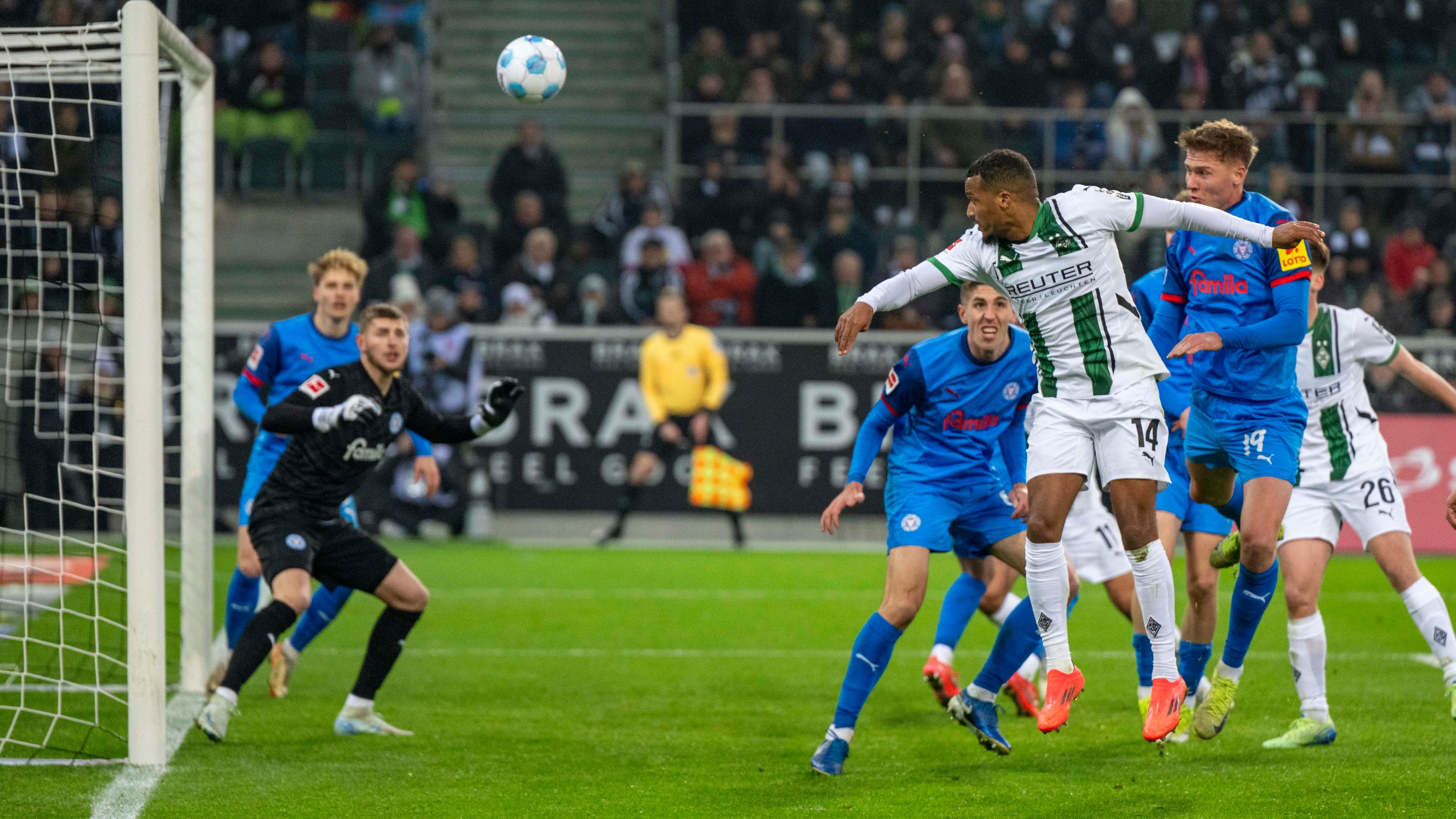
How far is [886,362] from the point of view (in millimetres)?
14227

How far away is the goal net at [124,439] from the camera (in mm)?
6012

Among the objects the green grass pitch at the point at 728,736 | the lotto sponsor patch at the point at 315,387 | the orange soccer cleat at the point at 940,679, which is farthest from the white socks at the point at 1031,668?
the lotto sponsor patch at the point at 315,387

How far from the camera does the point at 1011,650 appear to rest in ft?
21.1

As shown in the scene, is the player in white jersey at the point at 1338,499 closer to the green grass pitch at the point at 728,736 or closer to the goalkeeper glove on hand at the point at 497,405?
the green grass pitch at the point at 728,736

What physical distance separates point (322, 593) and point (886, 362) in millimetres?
7541

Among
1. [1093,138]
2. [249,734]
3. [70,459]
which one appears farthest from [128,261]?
[1093,138]

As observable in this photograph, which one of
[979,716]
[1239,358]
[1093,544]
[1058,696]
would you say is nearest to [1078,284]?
[1239,358]

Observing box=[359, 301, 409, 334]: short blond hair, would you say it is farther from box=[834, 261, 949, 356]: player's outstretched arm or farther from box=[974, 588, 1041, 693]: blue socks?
box=[974, 588, 1041, 693]: blue socks

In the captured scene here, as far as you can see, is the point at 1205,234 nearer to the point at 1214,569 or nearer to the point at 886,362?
the point at 1214,569

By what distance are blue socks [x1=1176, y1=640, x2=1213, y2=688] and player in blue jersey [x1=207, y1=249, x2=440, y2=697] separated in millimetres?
3690

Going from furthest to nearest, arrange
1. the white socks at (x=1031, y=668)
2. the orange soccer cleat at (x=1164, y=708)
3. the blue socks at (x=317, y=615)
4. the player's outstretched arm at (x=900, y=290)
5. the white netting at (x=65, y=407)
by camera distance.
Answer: the blue socks at (x=317, y=615) → the white socks at (x=1031, y=668) → the white netting at (x=65, y=407) → the orange soccer cleat at (x=1164, y=708) → the player's outstretched arm at (x=900, y=290)

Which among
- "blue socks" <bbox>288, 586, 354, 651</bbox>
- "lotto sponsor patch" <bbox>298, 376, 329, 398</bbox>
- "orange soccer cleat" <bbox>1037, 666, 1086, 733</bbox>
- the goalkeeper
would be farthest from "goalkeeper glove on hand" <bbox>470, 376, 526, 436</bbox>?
the goalkeeper

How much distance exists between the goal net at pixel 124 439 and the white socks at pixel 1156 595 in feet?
12.4

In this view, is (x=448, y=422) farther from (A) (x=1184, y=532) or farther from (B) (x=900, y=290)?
(A) (x=1184, y=532)
